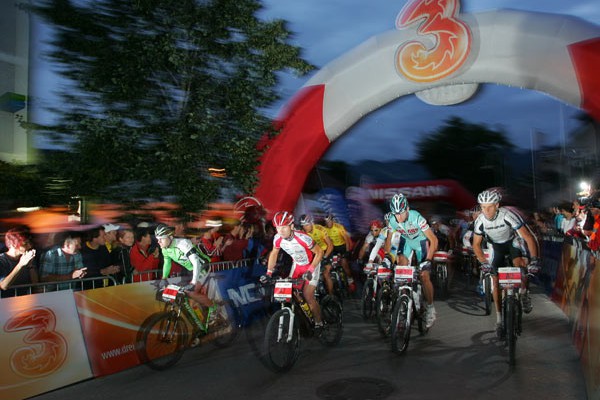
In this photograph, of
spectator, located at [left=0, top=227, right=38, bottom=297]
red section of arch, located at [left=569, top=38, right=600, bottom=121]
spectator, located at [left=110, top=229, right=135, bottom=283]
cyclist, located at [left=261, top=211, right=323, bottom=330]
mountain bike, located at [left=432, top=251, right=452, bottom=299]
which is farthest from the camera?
mountain bike, located at [left=432, top=251, right=452, bottom=299]

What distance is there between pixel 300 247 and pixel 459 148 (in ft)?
165

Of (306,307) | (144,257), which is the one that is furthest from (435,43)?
(144,257)

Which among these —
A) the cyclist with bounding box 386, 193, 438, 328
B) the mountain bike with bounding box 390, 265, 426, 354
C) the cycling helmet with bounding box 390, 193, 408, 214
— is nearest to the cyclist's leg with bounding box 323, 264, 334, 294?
the cyclist with bounding box 386, 193, 438, 328

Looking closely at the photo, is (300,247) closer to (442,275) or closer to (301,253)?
(301,253)

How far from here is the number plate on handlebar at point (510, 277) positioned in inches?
260

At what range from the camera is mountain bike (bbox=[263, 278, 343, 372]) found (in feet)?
20.6

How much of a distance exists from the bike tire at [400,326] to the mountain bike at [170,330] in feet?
8.63

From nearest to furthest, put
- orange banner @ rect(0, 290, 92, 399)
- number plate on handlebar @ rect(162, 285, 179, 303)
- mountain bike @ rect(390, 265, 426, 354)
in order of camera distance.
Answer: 1. orange banner @ rect(0, 290, 92, 399)
2. number plate on handlebar @ rect(162, 285, 179, 303)
3. mountain bike @ rect(390, 265, 426, 354)

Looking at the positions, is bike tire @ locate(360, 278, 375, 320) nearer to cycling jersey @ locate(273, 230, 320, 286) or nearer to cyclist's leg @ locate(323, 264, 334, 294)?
cyclist's leg @ locate(323, 264, 334, 294)

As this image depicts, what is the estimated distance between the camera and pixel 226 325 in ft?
27.7

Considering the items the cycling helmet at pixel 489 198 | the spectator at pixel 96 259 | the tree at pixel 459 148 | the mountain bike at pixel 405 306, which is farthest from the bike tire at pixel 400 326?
the tree at pixel 459 148

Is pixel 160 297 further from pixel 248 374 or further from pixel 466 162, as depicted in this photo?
pixel 466 162

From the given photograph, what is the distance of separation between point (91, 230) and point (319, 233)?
14.4 ft

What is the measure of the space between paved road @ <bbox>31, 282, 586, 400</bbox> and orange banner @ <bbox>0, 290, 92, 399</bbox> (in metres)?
0.20
